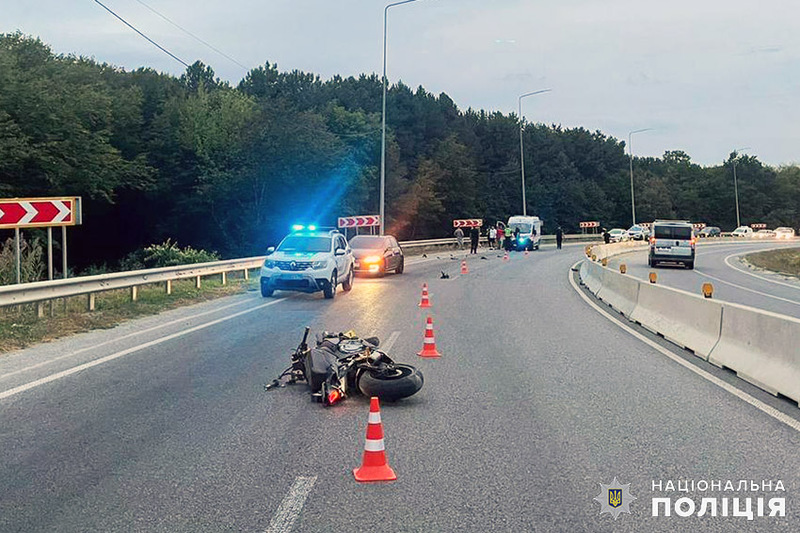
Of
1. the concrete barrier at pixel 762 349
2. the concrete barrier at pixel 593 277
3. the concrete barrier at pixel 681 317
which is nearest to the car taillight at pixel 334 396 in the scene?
the concrete barrier at pixel 762 349

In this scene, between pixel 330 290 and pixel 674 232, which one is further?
pixel 674 232

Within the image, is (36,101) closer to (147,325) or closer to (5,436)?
(147,325)

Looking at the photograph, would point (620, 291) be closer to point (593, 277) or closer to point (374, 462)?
point (593, 277)

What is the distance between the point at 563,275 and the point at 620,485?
2500 cm

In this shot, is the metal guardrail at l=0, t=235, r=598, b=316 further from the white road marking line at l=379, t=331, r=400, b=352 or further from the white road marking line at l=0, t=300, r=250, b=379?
the white road marking line at l=379, t=331, r=400, b=352

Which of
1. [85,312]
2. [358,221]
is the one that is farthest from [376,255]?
[85,312]

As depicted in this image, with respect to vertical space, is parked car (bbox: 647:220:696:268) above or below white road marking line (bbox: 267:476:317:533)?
above

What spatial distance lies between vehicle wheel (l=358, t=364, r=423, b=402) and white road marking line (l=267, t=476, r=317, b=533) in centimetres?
228

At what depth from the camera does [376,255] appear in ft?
94.7

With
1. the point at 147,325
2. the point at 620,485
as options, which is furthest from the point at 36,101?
the point at 620,485

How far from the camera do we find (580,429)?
6.77 metres

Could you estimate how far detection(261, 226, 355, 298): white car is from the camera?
19734 millimetres

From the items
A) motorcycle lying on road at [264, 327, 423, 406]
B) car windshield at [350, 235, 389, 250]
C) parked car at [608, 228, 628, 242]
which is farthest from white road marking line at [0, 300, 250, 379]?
parked car at [608, 228, 628, 242]
